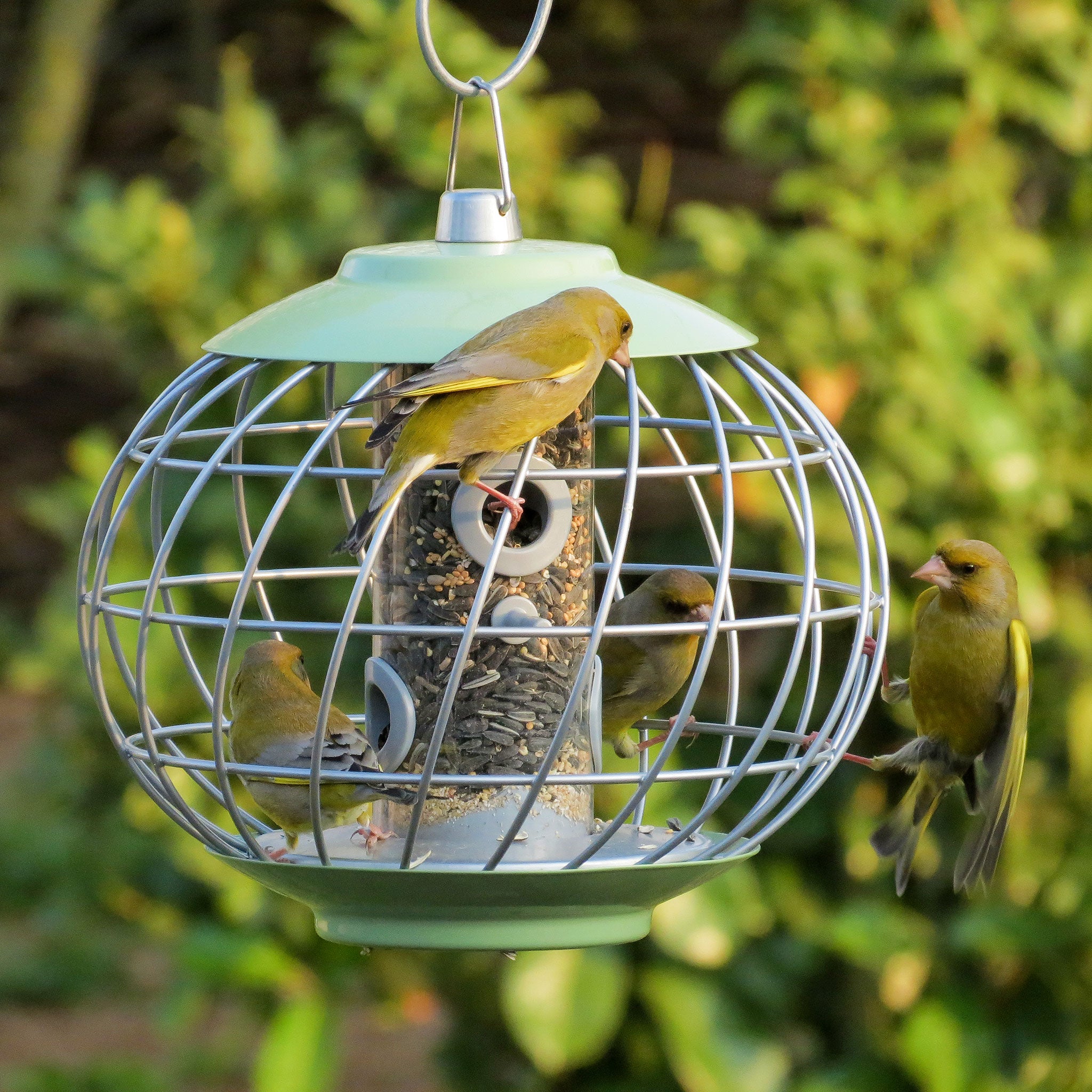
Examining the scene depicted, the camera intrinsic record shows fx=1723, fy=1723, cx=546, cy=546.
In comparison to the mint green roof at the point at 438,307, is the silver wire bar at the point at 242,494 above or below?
below

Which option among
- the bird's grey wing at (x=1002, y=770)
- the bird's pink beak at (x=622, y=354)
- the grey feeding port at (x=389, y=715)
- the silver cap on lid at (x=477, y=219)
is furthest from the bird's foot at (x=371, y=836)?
the bird's grey wing at (x=1002, y=770)

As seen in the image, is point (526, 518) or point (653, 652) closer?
point (526, 518)

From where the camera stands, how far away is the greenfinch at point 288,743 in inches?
145

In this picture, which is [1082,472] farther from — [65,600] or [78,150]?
[78,150]

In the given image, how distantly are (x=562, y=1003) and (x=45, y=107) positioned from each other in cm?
637

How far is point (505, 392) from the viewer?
3484 millimetres

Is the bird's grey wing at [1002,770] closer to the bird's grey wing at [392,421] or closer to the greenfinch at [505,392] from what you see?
the greenfinch at [505,392]

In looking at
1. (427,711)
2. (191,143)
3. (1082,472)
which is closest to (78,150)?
(191,143)

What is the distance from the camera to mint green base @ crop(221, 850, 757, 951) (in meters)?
3.36

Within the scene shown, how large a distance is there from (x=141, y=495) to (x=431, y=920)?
4142 mm

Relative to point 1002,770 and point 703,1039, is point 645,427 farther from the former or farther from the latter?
A: point 703,1039

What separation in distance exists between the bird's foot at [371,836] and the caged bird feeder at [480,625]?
0.04ft

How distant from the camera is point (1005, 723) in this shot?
4754mm

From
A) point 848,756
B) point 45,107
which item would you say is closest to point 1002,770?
point 848,756
